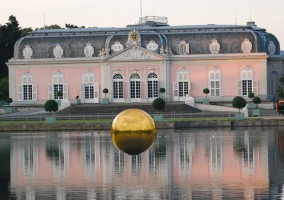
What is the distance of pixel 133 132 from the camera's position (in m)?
11.1

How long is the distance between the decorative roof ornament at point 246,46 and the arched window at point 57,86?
13054mm

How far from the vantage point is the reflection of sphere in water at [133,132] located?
11086 millimetres

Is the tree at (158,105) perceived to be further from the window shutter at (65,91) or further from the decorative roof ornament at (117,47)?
the window shutter at (65,91)

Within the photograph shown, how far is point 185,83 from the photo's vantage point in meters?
71.1

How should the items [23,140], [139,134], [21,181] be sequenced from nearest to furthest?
[139,134], [21,181], [23,140]

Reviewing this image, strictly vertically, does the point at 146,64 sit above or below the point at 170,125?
above

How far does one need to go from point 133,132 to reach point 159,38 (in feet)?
197

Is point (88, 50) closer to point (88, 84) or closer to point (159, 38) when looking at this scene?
point (88, 84)

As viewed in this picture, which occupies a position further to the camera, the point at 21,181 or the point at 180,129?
the point at 180,129

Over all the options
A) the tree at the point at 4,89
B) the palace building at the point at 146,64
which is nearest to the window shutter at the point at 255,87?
the palace building at the point at 146,64

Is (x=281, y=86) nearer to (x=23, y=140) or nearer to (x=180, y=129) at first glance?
(x=180, y=129)

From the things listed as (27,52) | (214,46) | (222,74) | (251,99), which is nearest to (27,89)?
(27,52)

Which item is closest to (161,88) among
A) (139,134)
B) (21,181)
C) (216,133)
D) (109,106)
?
(109,106)

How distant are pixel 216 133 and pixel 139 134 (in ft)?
109
